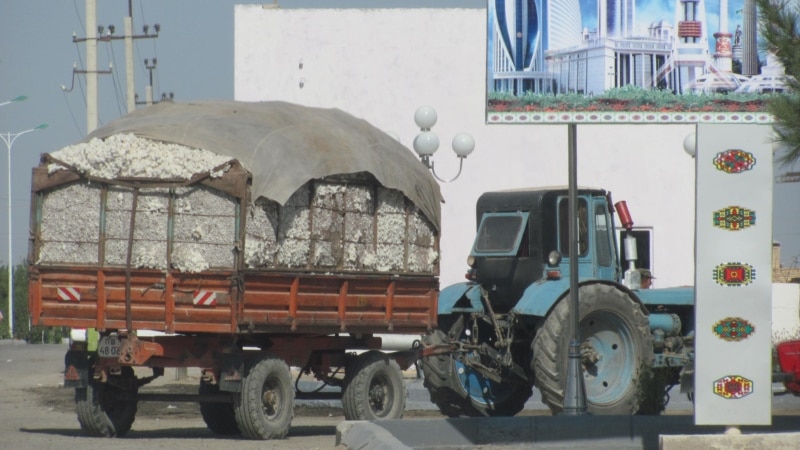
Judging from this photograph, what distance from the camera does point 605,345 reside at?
53.6 ft

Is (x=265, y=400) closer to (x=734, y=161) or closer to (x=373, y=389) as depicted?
(x=373, y=389)

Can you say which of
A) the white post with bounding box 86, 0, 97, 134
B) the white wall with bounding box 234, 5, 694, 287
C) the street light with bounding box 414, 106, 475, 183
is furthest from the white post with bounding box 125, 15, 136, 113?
the street light with bounding box 414, 106, 475, 183

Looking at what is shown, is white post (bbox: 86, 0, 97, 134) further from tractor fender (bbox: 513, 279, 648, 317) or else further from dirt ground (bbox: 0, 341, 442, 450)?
tractor fender (bbox: 513, 279, 648, 317)

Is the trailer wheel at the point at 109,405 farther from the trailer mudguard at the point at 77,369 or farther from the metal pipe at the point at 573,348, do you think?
the metal pipe at the point at 573,348

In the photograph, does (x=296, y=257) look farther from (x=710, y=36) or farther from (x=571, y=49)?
(x=710, y=36)

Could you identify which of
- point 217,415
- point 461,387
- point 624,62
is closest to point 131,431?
point 217,415

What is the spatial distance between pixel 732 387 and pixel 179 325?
5.67 metres

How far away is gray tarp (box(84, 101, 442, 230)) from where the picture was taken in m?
14.3

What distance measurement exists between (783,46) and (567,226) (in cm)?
493

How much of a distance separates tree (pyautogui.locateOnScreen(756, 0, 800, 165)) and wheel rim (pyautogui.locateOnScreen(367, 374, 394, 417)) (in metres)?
6.04

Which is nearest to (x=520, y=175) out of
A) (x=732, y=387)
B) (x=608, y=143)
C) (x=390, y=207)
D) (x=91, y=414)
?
(x=608, y=143)

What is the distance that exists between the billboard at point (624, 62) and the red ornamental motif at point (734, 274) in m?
3.79

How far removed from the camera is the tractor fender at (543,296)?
15500 millimetres

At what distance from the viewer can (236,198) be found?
14.0 metres
